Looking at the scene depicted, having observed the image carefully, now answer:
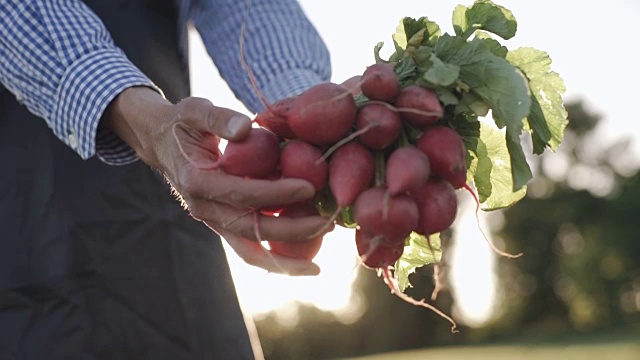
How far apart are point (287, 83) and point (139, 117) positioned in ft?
2.52

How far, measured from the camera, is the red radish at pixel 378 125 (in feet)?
7.06

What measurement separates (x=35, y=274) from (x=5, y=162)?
1.12 ft

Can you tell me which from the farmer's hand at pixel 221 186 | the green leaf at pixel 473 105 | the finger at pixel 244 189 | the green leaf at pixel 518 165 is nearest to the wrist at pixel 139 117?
the farmer's hand at pixel 221 186

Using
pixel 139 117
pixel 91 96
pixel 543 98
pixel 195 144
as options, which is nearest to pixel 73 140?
pixel 91 96

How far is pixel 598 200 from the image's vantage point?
64.2 m

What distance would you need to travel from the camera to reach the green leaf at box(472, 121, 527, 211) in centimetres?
250

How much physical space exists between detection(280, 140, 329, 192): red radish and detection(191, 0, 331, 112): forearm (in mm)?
902

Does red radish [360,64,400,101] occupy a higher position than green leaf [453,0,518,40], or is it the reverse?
green leaf [453,0,518,40]


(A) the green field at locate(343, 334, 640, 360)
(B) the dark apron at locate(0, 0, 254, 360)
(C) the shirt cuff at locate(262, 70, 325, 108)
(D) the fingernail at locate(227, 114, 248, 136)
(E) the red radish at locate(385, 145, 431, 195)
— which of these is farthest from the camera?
(A) the green field at locate(343, 334, 640, 360)

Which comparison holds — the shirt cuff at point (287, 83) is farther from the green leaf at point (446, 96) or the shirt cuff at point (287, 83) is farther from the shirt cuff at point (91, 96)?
the green leaf at point (446, 96)

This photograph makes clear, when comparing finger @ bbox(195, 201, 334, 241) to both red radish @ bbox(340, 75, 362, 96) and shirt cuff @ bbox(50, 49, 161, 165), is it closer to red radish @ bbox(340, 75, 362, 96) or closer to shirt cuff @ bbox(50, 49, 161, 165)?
red radish @ bbox(340, 75, 362, 96)

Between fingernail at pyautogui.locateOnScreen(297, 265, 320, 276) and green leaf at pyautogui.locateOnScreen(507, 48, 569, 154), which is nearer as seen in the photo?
fingernail at pyautogui.locateOnScreen(297, 265, 320, 276)

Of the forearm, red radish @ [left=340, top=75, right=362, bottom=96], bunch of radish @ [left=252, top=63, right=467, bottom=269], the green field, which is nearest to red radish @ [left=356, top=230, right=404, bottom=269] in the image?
bunch of radish @ [left=252, top=63, right=467, bottom=269]

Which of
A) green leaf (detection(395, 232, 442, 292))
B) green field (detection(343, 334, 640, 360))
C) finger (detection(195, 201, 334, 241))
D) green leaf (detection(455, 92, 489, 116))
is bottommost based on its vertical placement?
green field (detection(343, 334, 640, 360))
